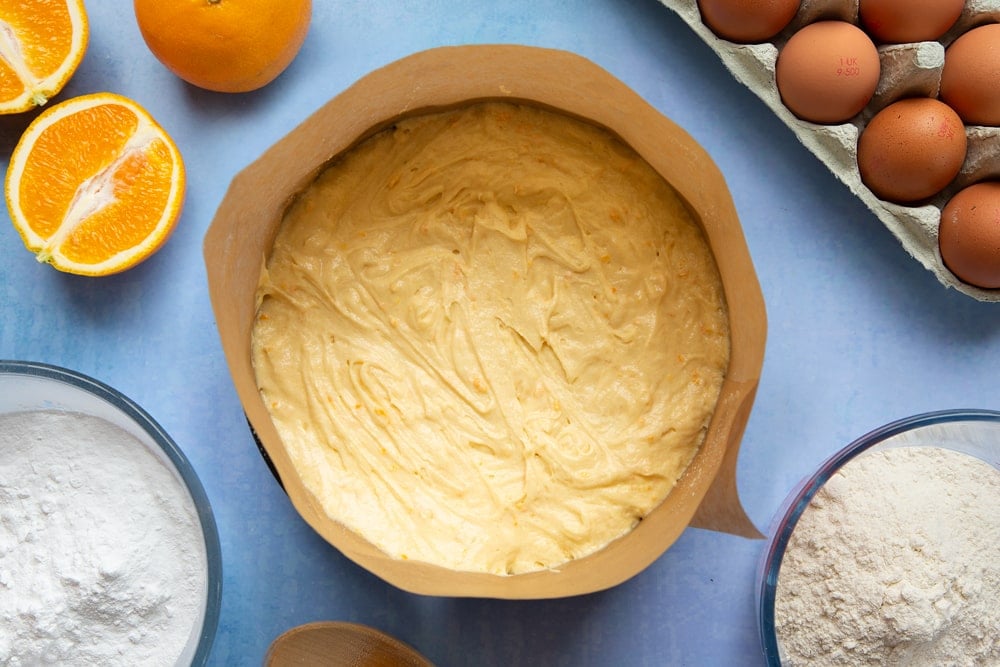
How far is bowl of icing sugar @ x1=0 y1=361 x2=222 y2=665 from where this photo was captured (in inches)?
52.6

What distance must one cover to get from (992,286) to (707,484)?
24.3 inches

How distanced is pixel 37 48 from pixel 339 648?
1.16 m

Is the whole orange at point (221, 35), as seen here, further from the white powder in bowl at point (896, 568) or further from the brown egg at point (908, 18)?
the white powder in bowl at point (896, 568)

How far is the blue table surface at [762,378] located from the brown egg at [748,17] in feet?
0.29

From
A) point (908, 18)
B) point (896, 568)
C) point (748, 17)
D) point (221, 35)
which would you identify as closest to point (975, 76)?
point (908, 18)

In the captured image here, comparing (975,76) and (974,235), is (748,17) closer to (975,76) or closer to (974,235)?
(975,76)

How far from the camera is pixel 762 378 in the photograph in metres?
1.54

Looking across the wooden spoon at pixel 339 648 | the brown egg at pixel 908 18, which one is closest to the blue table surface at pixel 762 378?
the wooden spoon at pixel 339 648

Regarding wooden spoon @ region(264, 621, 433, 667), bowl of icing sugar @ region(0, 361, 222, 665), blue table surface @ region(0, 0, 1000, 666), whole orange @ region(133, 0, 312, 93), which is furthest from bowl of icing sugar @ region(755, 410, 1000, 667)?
whole orange @ region(133, 0, 312, 93)

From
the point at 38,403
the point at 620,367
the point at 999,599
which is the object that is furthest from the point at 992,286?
the point at 38,403

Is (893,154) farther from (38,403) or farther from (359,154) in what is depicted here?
(38,403)

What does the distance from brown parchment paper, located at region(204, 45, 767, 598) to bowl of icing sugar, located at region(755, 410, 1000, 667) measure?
0.65 feet

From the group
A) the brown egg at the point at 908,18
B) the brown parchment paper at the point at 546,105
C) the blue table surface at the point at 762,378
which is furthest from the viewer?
the blue table surface at the point at 762,378

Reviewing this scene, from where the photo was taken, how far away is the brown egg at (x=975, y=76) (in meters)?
1.39
